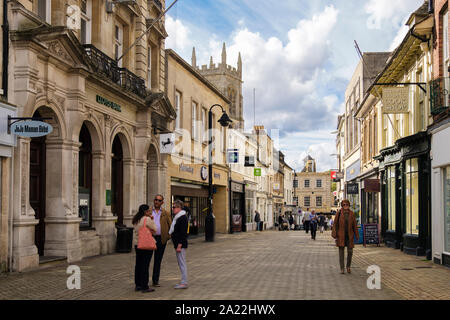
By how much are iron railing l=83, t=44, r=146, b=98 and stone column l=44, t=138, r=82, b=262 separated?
3.38 m

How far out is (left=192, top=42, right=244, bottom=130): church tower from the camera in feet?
330

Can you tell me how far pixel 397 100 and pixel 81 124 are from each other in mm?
11104

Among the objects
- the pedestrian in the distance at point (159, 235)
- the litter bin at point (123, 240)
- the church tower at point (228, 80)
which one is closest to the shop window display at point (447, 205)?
the pedestrian in the distance at point (159, 235)

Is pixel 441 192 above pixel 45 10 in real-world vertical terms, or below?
below

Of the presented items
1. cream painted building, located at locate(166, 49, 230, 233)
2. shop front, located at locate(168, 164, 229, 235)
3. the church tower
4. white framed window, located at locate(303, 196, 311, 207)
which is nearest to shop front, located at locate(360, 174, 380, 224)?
shop front, located at locate(168, 164, 229, 235)

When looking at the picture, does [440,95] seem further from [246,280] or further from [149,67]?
[149,67]

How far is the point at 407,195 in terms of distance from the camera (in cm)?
2091

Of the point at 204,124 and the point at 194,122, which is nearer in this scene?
the point at 194,122

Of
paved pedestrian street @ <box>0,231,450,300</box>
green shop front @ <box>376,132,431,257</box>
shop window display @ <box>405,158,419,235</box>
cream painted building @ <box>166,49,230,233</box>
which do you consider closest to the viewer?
paved pedestrian street @ <box>0,231,450,300</box>

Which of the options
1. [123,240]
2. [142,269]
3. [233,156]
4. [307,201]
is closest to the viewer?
[142,269]

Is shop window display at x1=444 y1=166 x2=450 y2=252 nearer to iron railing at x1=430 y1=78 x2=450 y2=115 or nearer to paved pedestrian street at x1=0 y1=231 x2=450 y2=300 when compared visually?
paved pedestrian street at x1=0 y1=231 x2=450 y2=300

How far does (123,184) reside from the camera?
21781mm

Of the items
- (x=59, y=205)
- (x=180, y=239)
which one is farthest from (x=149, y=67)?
(x=180, y=239)

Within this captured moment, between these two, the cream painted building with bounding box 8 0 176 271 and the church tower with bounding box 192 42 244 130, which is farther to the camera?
the church tower with bounding box 192 42 244 130
